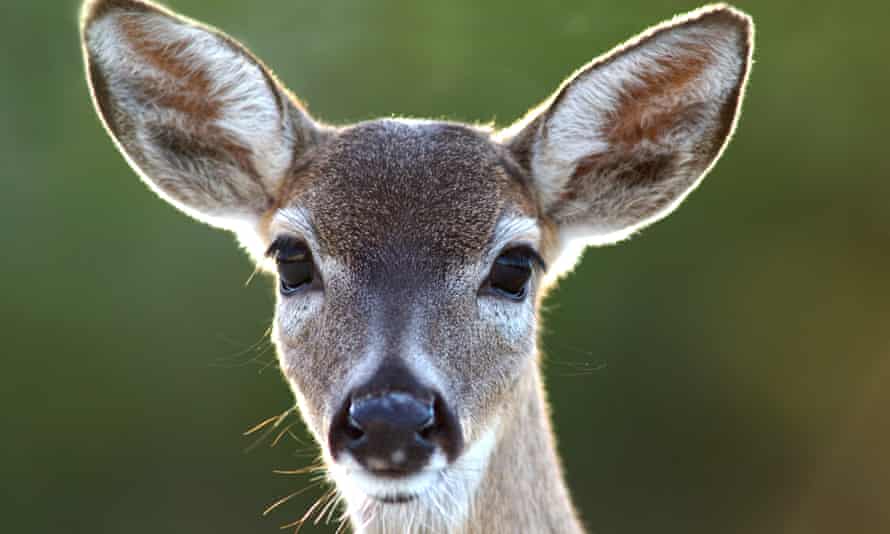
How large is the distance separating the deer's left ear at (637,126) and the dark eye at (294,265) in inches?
40.1

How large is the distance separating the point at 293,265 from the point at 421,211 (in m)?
0.57

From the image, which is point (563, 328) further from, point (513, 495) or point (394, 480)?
point (394, 480)

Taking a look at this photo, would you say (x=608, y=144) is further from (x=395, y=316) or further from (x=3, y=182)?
(x=3, y=182)

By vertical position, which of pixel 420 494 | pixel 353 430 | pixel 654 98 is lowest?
pixel 420 494

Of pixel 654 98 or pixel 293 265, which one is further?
pixel 654 98

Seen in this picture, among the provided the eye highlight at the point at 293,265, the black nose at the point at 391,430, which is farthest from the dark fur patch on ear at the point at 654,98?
the black nose at the point at 391,430

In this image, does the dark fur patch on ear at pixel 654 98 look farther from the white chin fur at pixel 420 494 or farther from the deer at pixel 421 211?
the white chin fur at pixel 420 494

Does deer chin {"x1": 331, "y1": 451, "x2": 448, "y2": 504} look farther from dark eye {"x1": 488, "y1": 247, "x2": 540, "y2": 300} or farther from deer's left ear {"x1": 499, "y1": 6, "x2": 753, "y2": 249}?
deer's left ear {"x1": 499, "y1": 6, "x2": 753, "y2": 249}

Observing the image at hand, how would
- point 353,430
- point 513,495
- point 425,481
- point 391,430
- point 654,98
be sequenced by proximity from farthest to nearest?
point 654,98 → point 513,495 → point 425,481 → point 353,430 → point 391,430

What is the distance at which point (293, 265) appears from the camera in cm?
556

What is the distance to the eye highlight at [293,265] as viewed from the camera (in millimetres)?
5520

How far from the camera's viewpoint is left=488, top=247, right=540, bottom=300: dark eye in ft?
18.0

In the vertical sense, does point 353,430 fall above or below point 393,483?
above

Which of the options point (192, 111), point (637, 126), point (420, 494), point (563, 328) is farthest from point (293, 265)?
point (563, 328)
